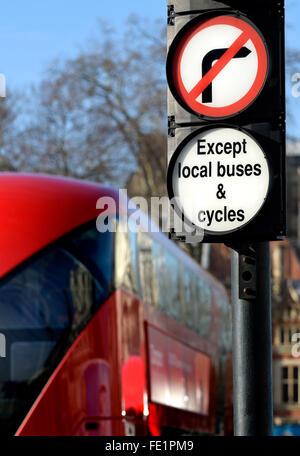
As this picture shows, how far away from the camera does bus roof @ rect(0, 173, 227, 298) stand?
7992mm

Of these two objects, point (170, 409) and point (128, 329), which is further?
point (170, 409)

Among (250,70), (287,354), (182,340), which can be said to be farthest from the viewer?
(287,354)

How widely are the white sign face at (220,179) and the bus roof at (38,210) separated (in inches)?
176

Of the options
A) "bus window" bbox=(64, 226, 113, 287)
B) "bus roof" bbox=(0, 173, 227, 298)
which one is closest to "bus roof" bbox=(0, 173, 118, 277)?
"bus roof" bbox=(0, 173, 227, 298)

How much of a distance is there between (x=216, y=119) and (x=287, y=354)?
5059 cm

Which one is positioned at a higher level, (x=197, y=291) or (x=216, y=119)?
(x=197, y=291)

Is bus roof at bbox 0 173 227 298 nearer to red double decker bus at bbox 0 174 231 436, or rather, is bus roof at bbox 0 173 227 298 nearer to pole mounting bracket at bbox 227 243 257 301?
red double decker bus at bbox 0 174 231 436

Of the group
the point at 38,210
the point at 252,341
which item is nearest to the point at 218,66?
the point at 252,341

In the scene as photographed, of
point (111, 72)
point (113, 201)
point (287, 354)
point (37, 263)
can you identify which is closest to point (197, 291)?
point (113, 201)

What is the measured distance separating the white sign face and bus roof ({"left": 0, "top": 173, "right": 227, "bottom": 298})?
4.47 metres

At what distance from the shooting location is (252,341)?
11.5 ft

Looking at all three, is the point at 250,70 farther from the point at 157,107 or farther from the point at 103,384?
the point at 157,107

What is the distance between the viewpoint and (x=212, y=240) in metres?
3.56

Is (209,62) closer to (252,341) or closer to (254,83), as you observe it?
(254,83)
